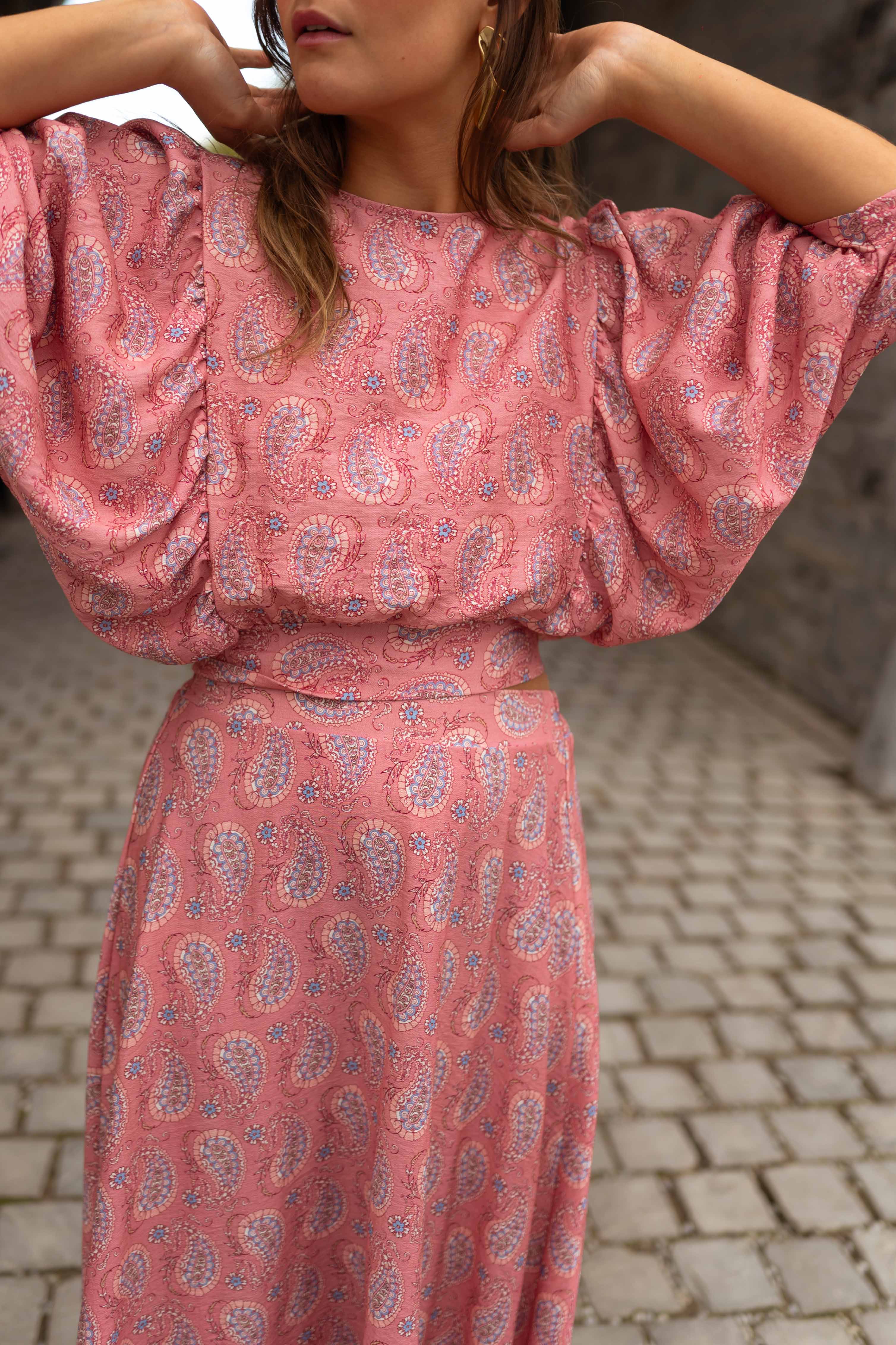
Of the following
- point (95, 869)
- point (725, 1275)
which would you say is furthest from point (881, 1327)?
point (95, 869)

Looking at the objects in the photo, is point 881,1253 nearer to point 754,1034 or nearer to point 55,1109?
point 754,1034

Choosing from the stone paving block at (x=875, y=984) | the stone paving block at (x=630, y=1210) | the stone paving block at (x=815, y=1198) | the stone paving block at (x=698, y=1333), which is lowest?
the stone paving block at (x=875, y=984)

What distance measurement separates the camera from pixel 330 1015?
1238mm

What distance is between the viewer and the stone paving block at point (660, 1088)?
2.48m

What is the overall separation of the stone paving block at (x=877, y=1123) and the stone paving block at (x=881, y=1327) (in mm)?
446

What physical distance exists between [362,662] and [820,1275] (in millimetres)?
1713

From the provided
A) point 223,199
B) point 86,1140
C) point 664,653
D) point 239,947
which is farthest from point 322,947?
point 664,653

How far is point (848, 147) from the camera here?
1036 mm

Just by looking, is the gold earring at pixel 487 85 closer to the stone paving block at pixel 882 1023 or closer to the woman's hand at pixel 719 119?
the woman's hand at pixel 719 119

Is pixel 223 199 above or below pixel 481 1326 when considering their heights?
above

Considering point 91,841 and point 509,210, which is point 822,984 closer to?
point 91,841

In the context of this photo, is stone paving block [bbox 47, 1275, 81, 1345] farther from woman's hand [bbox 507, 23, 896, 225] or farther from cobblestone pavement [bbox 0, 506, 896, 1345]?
woman's hand [bbox 507, 23, 896, 225]

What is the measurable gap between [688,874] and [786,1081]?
974 mm

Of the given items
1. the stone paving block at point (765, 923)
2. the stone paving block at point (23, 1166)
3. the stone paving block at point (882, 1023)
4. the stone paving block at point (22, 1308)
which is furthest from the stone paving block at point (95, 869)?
the stone paving block at point (882, 1023)
